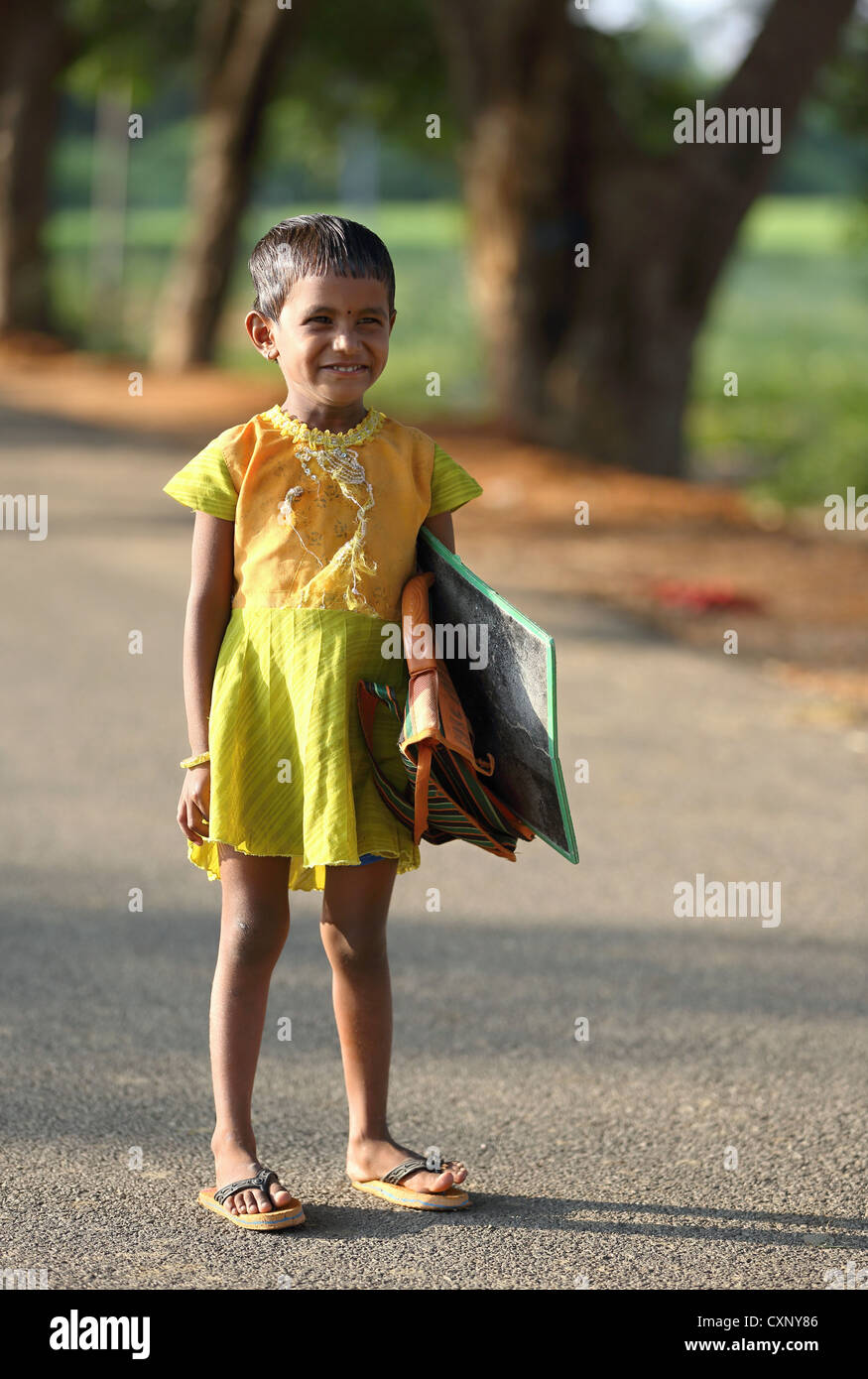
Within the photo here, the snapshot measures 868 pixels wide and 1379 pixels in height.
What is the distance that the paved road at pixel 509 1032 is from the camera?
3221 millimetres

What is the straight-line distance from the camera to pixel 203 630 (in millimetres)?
3250

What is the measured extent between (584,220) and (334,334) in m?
12.2

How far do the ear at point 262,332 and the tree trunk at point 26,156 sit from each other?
2552 cm

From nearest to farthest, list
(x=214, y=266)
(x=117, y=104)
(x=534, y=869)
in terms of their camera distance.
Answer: (x=534, y=869) < (x=214, y=266) < (x=117, y=104)

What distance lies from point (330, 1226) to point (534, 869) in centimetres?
253

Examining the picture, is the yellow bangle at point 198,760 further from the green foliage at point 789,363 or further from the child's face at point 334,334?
the green foliage at point 789,363

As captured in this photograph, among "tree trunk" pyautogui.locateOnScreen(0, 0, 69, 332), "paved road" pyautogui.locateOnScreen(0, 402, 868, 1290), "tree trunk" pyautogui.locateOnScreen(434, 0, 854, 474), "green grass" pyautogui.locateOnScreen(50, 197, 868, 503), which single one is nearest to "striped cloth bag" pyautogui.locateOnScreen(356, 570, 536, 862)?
"paved road" pyautogui.locateOnScreen(0, 402, 868, 1290)

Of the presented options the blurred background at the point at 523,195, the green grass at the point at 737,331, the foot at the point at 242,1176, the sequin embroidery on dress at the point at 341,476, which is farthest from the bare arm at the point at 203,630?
the green grass at the point at 737,331

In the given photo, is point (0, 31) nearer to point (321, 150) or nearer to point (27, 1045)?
point (321, 150)

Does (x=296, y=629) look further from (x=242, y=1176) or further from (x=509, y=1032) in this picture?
(x=509, y=1032)

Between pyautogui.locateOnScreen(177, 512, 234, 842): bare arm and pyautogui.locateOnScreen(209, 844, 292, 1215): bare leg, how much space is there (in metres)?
0.13

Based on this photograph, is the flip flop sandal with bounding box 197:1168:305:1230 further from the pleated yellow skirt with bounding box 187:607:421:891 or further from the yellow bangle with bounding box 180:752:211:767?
the yellow bangle with bounding box 180:752:211:767
